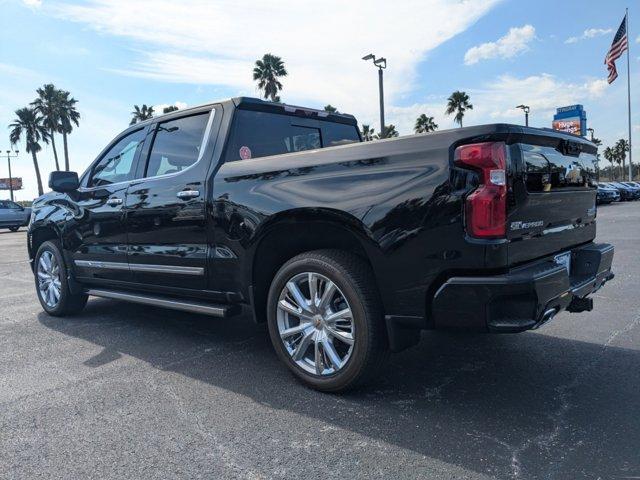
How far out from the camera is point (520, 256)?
2660 millimetres

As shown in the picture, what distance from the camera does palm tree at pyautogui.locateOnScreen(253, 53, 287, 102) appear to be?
43.4m

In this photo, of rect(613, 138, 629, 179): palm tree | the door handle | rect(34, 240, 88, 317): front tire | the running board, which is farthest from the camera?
rect(613, 138, 629, 179): palm tree

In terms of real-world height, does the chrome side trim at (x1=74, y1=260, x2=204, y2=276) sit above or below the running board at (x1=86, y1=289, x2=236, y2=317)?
above

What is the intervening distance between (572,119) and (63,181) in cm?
5263

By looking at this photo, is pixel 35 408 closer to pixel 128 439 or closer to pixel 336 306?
pixel 128 439

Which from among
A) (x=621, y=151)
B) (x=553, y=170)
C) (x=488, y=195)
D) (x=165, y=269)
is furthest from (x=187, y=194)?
(x=621, y=151)

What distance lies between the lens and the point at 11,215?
27547mm

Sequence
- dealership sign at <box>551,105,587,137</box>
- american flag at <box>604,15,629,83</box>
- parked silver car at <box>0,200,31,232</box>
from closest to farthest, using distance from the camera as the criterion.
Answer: parked silver car at <box>0,200,31,232</box> < american flag at <box>604,15,629,83</box> < dealership sign at <box>551,105,587,137</box>

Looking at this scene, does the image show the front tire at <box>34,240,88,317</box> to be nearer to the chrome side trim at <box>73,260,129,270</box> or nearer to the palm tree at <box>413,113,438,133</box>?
the chrome side trim at <box>73,260,129,270</box>

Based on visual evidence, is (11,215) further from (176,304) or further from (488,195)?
(488,195)

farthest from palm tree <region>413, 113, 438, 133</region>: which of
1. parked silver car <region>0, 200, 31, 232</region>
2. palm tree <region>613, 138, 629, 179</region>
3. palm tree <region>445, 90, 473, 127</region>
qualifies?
palm tree <region>613, 138, 629, 179</region>

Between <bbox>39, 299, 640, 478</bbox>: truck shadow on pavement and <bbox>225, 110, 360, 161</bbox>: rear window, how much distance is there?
162cm

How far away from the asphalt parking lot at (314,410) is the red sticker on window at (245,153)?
1.56 metres

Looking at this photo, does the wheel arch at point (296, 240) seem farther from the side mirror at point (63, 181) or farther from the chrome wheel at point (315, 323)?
the side mirror at point (63, 181)
